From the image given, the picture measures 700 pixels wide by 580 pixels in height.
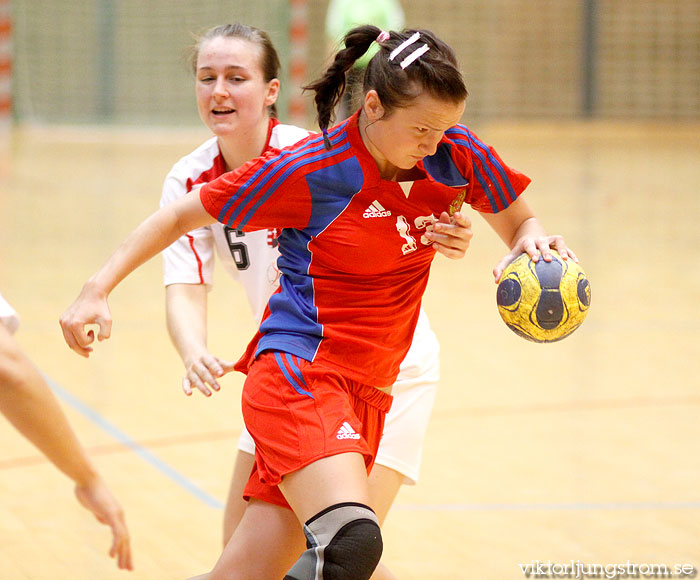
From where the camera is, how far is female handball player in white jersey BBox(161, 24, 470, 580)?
303cm

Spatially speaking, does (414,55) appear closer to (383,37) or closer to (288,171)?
(383,37)

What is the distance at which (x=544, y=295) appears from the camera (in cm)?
259

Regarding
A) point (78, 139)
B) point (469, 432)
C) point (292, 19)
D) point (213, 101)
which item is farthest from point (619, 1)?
point (213, 101)

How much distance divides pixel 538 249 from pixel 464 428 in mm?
2439

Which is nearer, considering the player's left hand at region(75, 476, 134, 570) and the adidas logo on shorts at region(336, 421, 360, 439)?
the adidas logo on shorts at region(336, 421, 360, 439)

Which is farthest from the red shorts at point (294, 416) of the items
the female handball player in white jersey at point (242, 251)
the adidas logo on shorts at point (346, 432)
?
the female handball player in white jersey at point (242, 251)

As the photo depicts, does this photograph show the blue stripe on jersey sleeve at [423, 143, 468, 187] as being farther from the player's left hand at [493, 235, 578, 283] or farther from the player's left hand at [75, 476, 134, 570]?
the player's left hand at [75, 476, 134, 570]

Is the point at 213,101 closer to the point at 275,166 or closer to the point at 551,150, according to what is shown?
the point at 275,166

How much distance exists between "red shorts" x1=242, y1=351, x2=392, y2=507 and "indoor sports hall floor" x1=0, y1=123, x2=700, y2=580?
1.06m

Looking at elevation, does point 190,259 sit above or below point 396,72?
below

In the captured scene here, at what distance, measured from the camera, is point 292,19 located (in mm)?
16656

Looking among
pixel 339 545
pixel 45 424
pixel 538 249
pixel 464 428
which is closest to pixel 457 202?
pixel 538 249

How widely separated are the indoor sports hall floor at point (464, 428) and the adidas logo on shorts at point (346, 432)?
3.72 ft

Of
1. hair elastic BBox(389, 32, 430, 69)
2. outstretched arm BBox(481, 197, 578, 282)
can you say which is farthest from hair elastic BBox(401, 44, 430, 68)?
outstretched arm BBox(481, 197, 578, 282)
